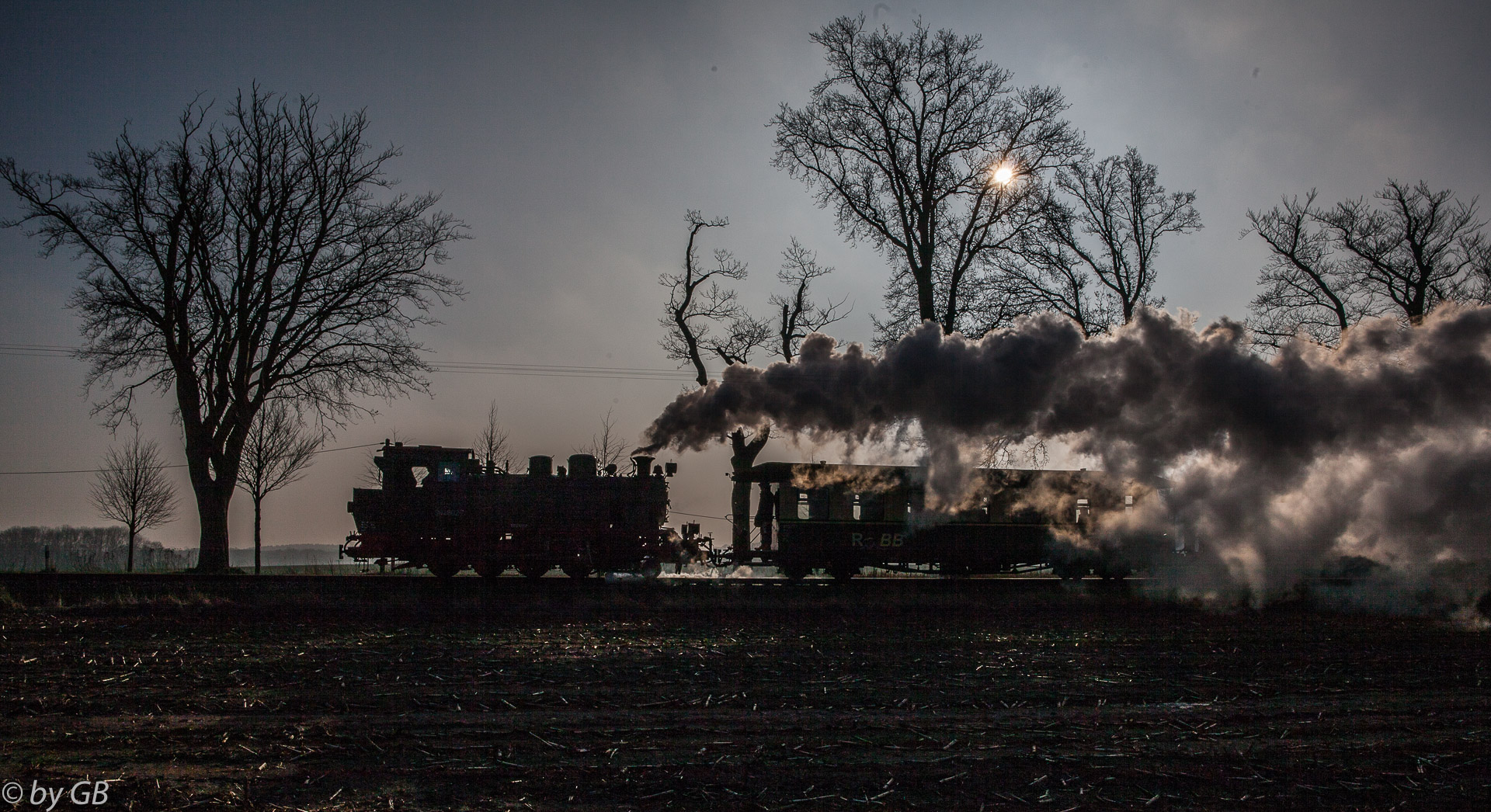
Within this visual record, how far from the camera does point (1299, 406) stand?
16.3m

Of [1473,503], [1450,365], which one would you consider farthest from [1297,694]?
[1450,365]

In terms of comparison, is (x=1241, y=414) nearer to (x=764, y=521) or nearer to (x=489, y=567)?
(x=764, y=521)

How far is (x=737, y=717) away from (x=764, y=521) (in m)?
14.4

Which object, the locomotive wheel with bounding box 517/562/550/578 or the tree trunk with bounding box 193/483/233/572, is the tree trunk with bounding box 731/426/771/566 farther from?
the tree trunk with bounding box 193/483/233/572

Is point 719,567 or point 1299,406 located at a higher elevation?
point 1299,406

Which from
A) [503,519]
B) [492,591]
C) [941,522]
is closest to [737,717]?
[492,591]

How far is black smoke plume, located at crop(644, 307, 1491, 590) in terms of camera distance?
15.2 metres

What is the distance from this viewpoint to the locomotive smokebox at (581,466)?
20.9 metres

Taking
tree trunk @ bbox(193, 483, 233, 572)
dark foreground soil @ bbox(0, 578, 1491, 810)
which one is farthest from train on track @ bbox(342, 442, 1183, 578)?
dark foreground soil @ bbox(0, 578, 1491, 810)

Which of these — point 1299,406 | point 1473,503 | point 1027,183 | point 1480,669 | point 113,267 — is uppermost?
point 1027,183

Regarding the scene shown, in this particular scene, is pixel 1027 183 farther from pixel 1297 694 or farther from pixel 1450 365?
pixel 1297 694

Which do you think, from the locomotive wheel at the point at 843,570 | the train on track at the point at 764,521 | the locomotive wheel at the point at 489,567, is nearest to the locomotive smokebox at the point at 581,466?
the train on track at the point at 764,521

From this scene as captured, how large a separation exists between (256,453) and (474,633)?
2297 centimetres

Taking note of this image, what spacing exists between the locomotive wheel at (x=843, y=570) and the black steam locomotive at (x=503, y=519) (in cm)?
398
